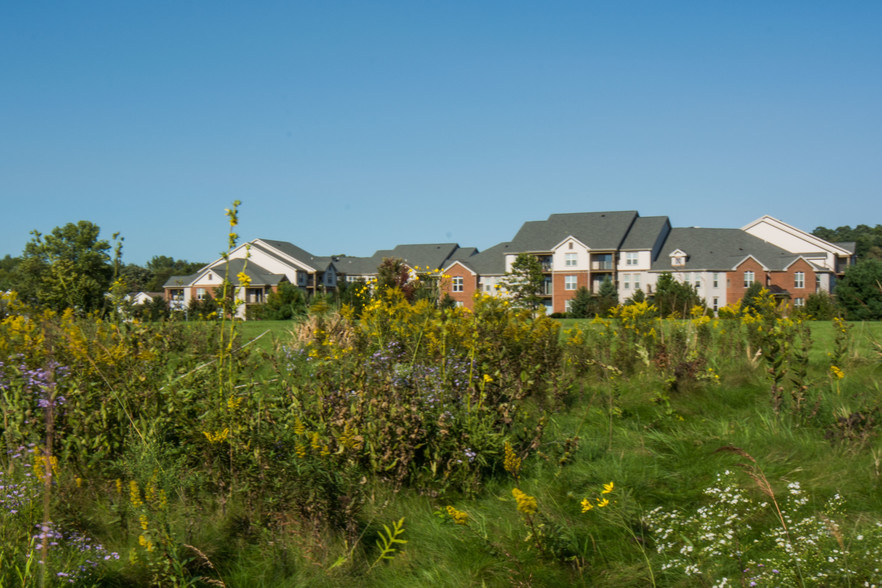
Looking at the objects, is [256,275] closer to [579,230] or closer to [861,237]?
[579,230]

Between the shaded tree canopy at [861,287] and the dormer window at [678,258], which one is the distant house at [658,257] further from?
the shaded tree canopy at [861,287]

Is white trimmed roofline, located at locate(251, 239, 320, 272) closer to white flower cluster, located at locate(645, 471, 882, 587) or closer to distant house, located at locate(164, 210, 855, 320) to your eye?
distant house, located at locate(164, 210, 855, 320)

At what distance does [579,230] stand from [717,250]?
10676mm

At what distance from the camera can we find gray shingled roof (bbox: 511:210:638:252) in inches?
2076

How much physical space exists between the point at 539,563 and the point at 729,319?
284 inches

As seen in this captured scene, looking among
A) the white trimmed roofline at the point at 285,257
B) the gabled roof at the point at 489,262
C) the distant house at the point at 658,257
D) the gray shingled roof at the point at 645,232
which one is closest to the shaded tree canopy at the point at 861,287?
the distant house at the point at 658,257

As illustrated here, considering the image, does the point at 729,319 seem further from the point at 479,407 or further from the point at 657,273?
the point at 657,273

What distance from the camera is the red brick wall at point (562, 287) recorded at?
52.8m

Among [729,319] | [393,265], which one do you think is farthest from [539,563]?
[393,265]

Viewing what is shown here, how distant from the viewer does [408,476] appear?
13.4ft

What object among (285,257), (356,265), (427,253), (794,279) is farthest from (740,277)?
(285,257)

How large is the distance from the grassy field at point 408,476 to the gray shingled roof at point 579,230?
47800 millimetres

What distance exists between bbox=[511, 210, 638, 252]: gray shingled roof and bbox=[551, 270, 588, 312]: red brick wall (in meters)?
2.30

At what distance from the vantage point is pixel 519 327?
6.39 metres
